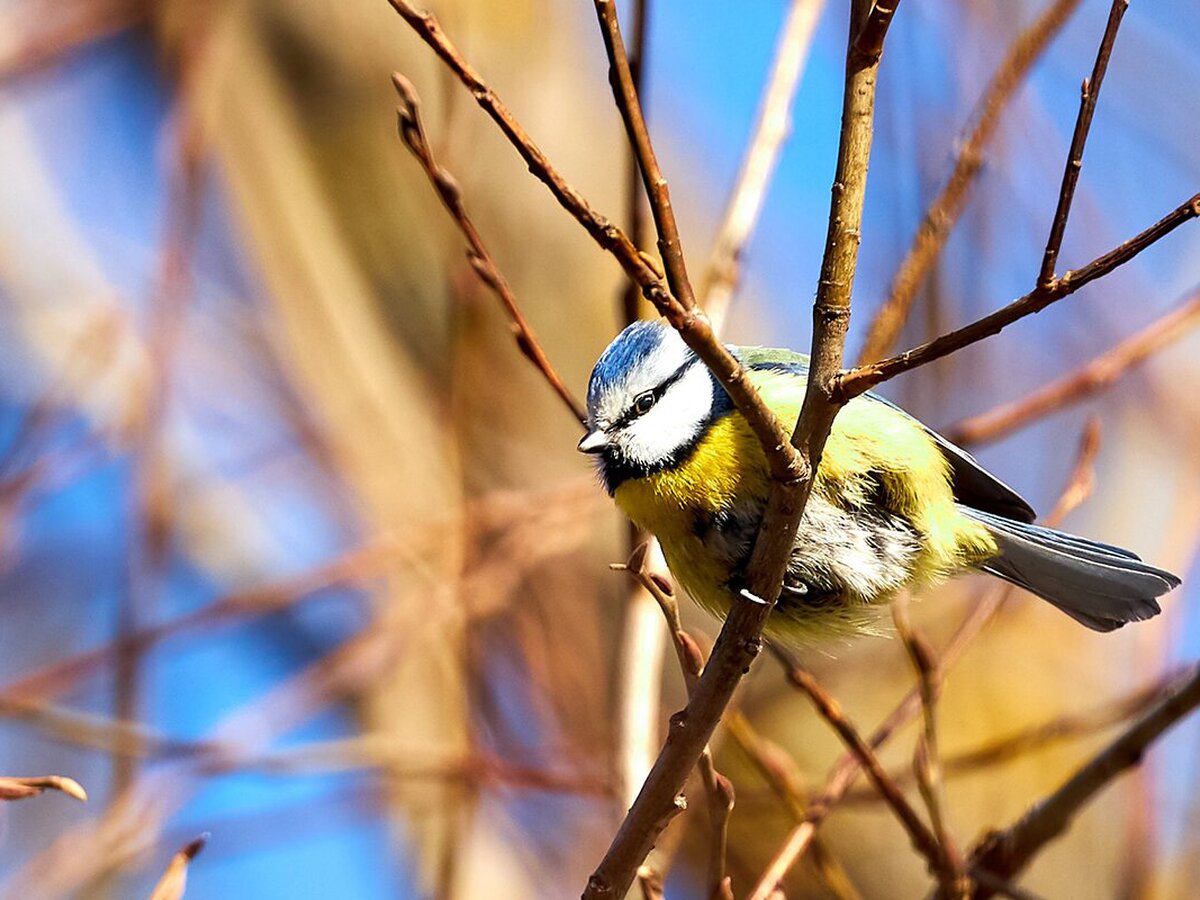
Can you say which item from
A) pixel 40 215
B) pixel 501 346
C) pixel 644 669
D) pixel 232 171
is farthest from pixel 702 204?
pixel 644 669

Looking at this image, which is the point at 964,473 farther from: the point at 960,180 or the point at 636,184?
the point at 636,184

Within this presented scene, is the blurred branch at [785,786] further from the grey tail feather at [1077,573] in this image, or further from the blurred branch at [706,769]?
the grey tail feather at [1077,573]

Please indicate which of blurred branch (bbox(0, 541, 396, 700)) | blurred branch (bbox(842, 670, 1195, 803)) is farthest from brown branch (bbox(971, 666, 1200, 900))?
blurred branch (bbox(0, 541, 396, 700))

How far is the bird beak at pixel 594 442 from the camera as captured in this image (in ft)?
6.61

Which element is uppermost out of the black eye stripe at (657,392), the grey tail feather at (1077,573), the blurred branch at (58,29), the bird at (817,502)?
the blurred branch at (58,29)

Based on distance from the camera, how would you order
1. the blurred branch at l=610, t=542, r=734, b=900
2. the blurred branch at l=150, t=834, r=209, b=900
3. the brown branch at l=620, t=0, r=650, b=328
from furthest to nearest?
the brown branch at l=620, t=0, r=650, b=328
the blurred branch at l=610, t=542, r=734, b=900
the blurred branch at l=150, t=834, r=209, b=900

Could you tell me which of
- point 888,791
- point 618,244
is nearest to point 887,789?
point 888,791

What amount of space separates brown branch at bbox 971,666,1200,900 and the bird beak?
813 mm

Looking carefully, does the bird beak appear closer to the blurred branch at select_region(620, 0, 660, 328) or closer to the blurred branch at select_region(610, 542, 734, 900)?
the blurred branch at select_region(620, 0, 660, 328)

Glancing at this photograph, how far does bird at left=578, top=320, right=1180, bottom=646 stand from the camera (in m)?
1.91

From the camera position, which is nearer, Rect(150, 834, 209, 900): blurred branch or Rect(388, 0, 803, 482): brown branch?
Rect(388, 0, 803, 482): brown branch

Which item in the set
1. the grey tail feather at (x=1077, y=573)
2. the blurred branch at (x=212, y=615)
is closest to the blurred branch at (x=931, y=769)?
the grey tail feather at (x=1077, y=573)

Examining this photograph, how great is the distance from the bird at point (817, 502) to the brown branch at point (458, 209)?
0.13 m

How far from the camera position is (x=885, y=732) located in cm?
193
